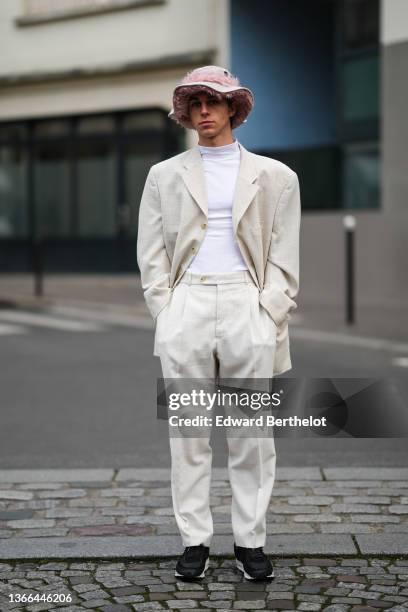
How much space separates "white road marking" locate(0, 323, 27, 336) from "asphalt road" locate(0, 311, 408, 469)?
12 millimetres

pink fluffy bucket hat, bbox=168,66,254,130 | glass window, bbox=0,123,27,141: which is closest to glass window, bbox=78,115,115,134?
glass window, bbox=0,123,27,141

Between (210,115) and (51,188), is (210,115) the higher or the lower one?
the higher one

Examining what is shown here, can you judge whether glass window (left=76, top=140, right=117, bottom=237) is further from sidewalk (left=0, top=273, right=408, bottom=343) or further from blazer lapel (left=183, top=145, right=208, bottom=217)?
blazer lapel (left=183, top=145, right=208, bottom=217)

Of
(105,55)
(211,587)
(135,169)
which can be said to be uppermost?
(105,55)

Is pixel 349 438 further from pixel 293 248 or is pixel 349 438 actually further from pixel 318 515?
pixel 293 248

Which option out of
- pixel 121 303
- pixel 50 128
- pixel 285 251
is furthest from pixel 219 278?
pixel 50 128

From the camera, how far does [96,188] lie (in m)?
20.3

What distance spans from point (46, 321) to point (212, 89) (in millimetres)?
9924

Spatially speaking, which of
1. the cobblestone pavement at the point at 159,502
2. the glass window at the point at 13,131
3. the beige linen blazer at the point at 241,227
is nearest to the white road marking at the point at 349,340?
the cobblestone pavement at the point at 159,502

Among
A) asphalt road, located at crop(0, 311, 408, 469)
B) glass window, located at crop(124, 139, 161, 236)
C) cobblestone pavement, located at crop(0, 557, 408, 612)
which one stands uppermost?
glass window, located at crop(124, 139, 161, 236)

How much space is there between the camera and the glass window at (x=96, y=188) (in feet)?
66.1

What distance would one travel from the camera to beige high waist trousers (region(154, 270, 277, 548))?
3824 millimetres

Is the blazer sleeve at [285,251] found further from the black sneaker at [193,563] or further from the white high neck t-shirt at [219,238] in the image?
the black sneaker at [193,563]

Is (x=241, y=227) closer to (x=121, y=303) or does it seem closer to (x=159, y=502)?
(x=159, y=502)
